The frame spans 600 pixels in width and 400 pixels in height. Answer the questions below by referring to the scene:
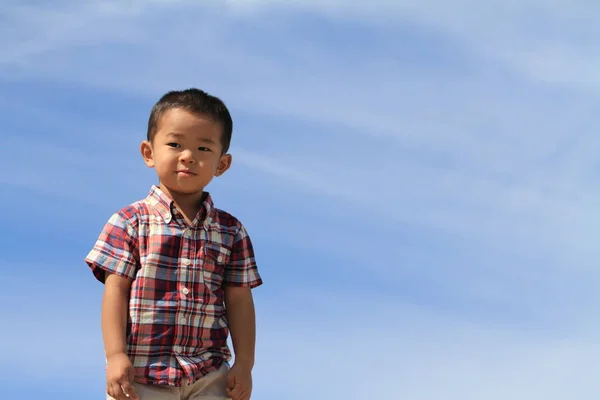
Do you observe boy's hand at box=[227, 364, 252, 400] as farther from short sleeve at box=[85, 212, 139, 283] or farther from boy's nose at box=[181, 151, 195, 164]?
boy's nose at box=[181, 151, 195, 164]

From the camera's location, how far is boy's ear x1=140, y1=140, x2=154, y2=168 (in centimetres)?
471

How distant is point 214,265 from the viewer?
456cm

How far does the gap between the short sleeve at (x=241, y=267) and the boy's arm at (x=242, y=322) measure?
4 centimetres

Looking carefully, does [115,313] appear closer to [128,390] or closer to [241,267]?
[128,390]

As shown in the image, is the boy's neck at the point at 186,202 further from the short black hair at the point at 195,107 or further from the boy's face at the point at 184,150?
the short black hair at the point at 195,107

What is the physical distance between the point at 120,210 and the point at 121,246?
0.25 metres

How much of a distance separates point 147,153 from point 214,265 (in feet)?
2.61

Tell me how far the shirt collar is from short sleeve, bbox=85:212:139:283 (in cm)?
19

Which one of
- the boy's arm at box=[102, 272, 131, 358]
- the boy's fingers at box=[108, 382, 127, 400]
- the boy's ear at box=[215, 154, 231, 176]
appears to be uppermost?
the boy's ear at box=[215, 154, 231, 176]

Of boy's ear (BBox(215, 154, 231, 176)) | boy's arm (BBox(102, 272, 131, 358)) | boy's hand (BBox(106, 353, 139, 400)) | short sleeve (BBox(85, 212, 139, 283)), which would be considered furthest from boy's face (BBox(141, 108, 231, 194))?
boy's hand (BBox(106, 353, 139, 400))

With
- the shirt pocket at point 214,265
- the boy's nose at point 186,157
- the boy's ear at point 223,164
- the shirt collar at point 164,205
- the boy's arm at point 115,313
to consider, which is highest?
the boy's ear at point 223,164

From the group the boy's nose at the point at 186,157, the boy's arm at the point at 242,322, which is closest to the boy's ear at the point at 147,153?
the boy's nose at the point at 186,157

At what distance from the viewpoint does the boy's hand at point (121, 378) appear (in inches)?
164

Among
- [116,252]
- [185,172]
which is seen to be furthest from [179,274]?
[185,172]
